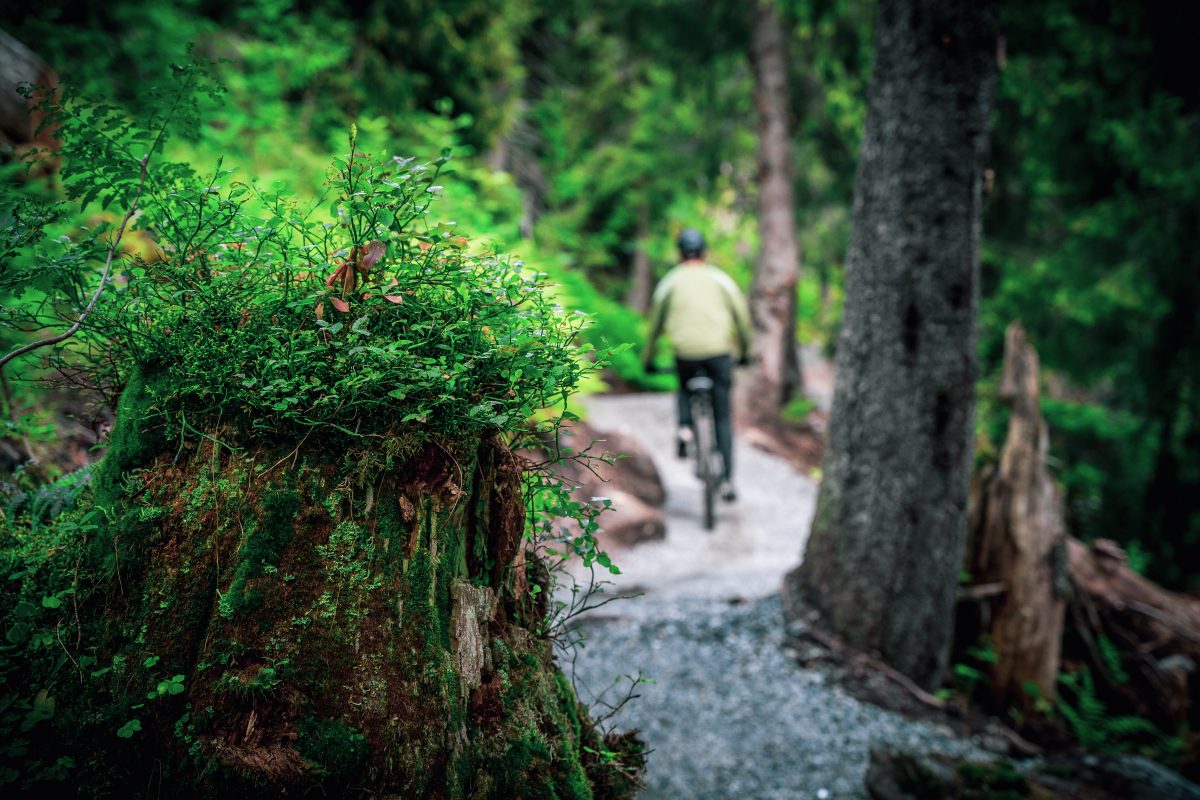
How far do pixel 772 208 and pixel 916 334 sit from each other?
8.63m

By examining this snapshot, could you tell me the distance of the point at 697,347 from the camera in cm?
692

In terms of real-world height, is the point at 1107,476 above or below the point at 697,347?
below

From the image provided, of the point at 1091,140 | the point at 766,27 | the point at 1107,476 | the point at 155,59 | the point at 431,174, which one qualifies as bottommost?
the point at 1107,476

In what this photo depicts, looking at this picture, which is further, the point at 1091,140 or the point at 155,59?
the point at 1091,140

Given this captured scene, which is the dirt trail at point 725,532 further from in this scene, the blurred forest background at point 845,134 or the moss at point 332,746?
the moss at point 332,746

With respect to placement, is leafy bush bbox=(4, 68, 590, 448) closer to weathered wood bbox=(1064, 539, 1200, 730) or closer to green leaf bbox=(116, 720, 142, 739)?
green leaf bbox=(116, 720, 142, 739)

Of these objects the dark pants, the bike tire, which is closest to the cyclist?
the dark pants

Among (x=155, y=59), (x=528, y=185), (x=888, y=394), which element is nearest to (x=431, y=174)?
(x=888, y=394)

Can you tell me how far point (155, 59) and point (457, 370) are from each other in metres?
7.78

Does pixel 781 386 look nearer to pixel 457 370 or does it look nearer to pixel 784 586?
pixel 784 586

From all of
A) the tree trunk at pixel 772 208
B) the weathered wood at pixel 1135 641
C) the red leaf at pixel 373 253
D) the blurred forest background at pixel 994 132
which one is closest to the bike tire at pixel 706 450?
the blurred forest background at pixel 994 132

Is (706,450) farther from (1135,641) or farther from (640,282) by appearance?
(640,282)

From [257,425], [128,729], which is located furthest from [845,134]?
[128,729]

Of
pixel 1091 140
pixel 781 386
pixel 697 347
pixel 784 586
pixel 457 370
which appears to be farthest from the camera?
pixel 781 386
